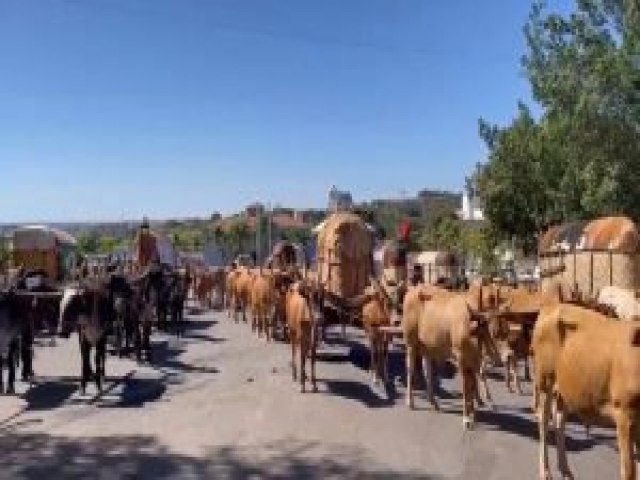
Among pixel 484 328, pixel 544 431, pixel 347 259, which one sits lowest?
pixel 544 431

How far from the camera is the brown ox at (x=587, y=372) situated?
28.6ft

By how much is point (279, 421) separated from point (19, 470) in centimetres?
378

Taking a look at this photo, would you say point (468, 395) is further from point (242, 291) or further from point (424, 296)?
point (242, 291)

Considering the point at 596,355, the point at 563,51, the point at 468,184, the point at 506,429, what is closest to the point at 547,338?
the point at 596,355

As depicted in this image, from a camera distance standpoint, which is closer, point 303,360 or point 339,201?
point 303,360

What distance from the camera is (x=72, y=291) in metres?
17.9

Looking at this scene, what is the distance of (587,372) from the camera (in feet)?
30.7

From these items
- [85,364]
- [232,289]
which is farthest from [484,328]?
[232,289]

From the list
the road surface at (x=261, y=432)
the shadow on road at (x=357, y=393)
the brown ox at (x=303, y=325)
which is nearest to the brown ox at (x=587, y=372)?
the road surface at (x=261, y=432)

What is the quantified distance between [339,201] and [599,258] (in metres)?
7.48

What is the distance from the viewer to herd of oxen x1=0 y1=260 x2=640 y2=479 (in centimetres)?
921

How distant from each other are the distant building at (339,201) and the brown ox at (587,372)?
542 inches

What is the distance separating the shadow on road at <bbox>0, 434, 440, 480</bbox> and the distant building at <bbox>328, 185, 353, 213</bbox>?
11791mm

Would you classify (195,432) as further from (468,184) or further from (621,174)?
(468,184)
